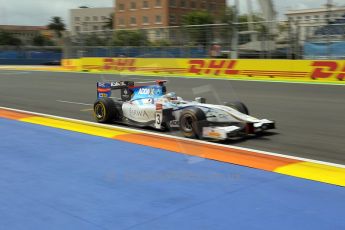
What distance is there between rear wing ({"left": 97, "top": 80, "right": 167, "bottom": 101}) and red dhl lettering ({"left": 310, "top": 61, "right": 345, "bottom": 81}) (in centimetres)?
1109

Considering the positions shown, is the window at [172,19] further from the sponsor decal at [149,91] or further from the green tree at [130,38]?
the sponsor decal at [149,91]

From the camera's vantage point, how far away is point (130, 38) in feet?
88.9

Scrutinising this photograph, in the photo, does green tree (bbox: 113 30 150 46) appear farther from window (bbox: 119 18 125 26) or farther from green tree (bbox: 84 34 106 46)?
window (bbox: 119 18 125 26)

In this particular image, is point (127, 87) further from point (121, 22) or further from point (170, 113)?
point (121, 22)

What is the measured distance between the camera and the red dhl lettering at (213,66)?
2095 centimetres

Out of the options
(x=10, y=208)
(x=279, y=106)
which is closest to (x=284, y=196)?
(x=10, y=208)

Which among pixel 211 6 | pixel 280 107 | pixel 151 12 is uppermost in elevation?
pixel 211 6

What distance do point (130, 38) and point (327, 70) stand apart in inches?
522

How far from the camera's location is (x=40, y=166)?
5.66 meters

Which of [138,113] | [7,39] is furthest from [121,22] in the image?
[138,113]

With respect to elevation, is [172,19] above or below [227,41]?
above

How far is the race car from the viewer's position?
6.96 meters

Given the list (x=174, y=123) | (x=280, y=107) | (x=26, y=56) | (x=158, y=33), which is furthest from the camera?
(x=26, y=56)

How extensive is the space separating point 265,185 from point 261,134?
9.52ft
